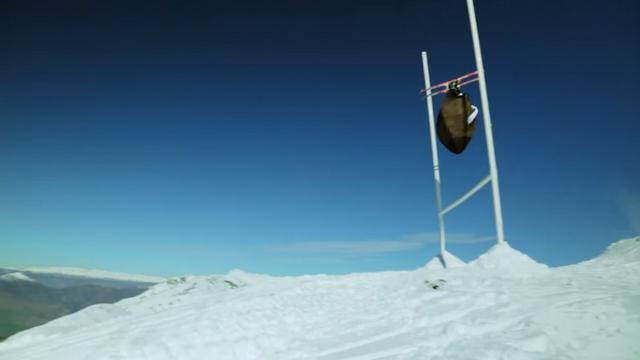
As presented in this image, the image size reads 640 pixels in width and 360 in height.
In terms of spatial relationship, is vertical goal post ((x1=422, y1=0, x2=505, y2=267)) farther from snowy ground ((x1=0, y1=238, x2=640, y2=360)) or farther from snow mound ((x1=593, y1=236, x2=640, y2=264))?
snow mound ((x1=593, y1=236, x2=640, y2=264))

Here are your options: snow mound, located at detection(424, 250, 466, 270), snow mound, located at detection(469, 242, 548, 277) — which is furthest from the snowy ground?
snow mound, located at detection(424, 250, 466, 270)

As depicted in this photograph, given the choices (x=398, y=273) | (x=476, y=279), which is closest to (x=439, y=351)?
(x=476, y=279)

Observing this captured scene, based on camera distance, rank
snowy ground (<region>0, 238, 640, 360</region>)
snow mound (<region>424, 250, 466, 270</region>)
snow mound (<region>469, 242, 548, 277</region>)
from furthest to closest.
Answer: snow mound (<region>424, 250, 466, 270</region>), snow mound (<region>469, 242, 548, 277</region>), snowy ground (<region>0, 238, 640, 360</region>)

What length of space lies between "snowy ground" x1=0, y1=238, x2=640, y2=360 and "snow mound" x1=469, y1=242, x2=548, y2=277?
2 cm

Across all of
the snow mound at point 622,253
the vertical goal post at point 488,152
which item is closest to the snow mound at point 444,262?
the vertical goal post at point 488,152

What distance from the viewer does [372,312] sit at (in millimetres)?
6551

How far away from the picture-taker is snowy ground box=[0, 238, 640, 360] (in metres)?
4.65

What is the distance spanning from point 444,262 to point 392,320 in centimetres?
451

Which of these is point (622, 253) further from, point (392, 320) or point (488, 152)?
point (392, 320)

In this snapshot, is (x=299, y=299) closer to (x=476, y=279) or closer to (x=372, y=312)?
(x=372, y=312)

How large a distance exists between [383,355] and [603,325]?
2.41m

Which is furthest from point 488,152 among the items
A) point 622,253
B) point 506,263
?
point 622,253

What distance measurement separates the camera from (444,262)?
1009cm

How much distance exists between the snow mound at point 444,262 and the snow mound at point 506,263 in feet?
2.71
